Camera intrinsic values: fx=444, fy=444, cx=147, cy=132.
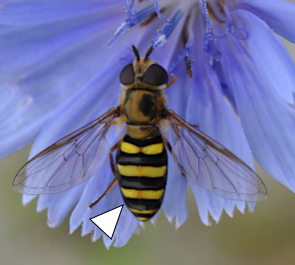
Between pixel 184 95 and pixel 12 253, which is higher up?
pixel 184 95

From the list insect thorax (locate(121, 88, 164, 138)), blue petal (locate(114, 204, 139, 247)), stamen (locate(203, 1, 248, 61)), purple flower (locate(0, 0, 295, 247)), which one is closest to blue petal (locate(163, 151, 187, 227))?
purple flower (locate(0, 0, 295, 247))

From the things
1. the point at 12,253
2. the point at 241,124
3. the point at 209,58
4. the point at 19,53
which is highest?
the point at 19,53

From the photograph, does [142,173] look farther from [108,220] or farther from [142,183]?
[108,220]

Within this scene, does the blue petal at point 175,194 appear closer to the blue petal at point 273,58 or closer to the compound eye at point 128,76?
the compound eye at point 128,76

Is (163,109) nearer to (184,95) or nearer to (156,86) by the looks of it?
(156,86)

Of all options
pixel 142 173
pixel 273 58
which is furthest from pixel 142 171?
pixel 273 58

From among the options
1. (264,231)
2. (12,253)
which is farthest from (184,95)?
(12,253)

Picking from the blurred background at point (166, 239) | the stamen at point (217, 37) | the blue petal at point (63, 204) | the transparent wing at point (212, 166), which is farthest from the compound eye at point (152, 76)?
the blurred background at point (166, 239)
